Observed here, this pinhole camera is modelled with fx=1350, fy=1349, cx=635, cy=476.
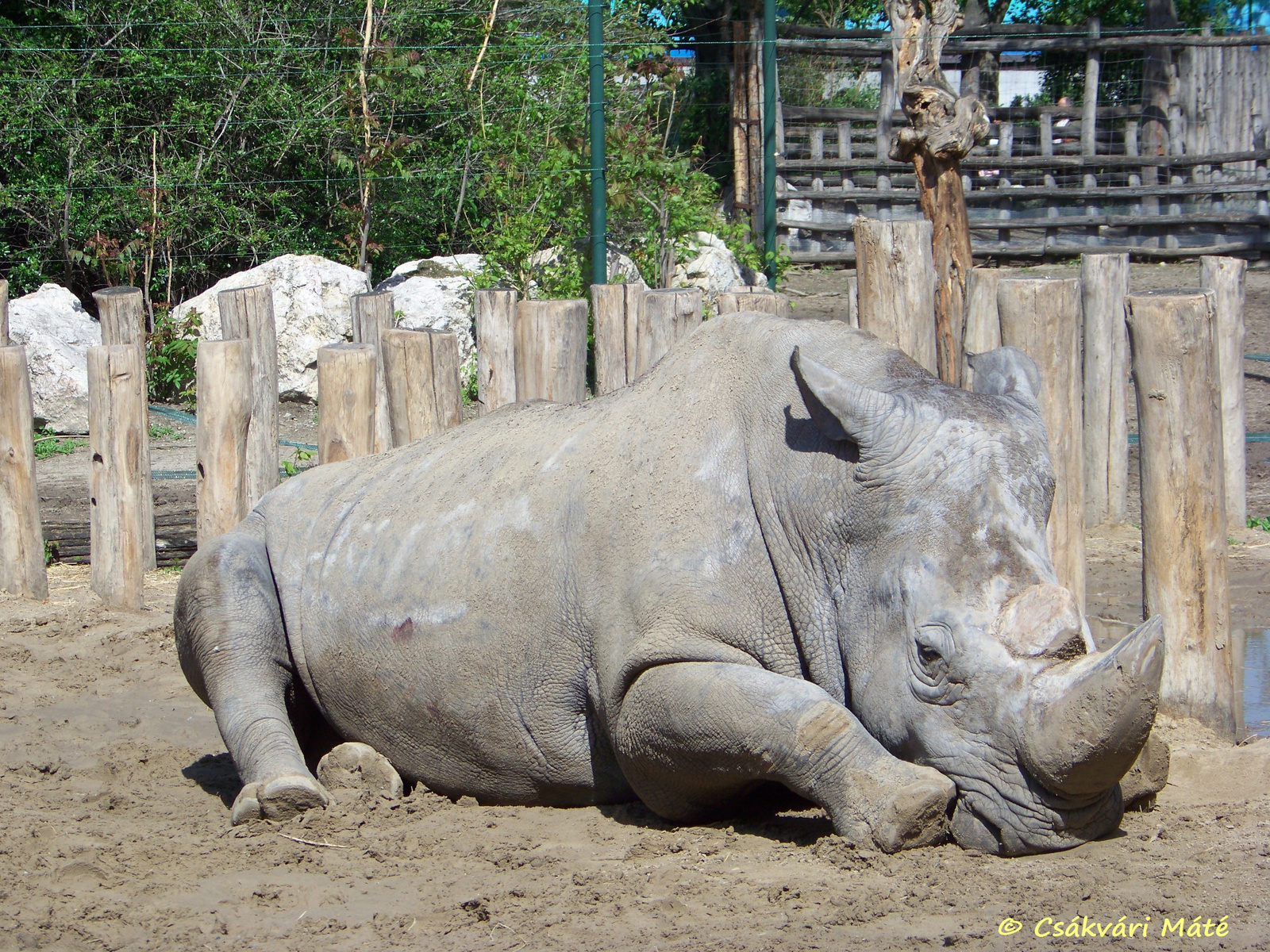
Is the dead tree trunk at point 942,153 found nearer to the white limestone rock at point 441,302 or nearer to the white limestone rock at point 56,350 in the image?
the white limestone rock at point 441,302

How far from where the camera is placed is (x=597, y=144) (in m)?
10.2

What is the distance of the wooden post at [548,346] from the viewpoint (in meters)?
5.95

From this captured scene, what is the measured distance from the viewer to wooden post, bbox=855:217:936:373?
5.40 metres

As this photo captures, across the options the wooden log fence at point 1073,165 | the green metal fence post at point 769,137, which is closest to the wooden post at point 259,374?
the green metal fence post at point 769,137

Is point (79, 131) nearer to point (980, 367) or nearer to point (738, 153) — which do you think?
point (738, 153)

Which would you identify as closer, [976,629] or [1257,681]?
[976,629]

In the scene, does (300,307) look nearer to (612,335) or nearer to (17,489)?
(17,489)

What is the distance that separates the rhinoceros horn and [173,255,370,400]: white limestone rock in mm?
9344

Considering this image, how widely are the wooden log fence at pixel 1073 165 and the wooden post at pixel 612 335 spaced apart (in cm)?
978

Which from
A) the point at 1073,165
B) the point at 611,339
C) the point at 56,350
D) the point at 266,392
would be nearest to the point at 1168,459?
the point at 611,339

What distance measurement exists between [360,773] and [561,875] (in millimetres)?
1057

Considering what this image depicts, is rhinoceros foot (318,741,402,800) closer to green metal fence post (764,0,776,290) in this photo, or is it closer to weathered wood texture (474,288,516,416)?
weathered wood texture (474,288,516,416)

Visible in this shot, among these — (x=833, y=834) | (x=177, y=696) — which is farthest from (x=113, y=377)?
(x=833, y=834)

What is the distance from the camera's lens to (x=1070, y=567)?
14.9ft
